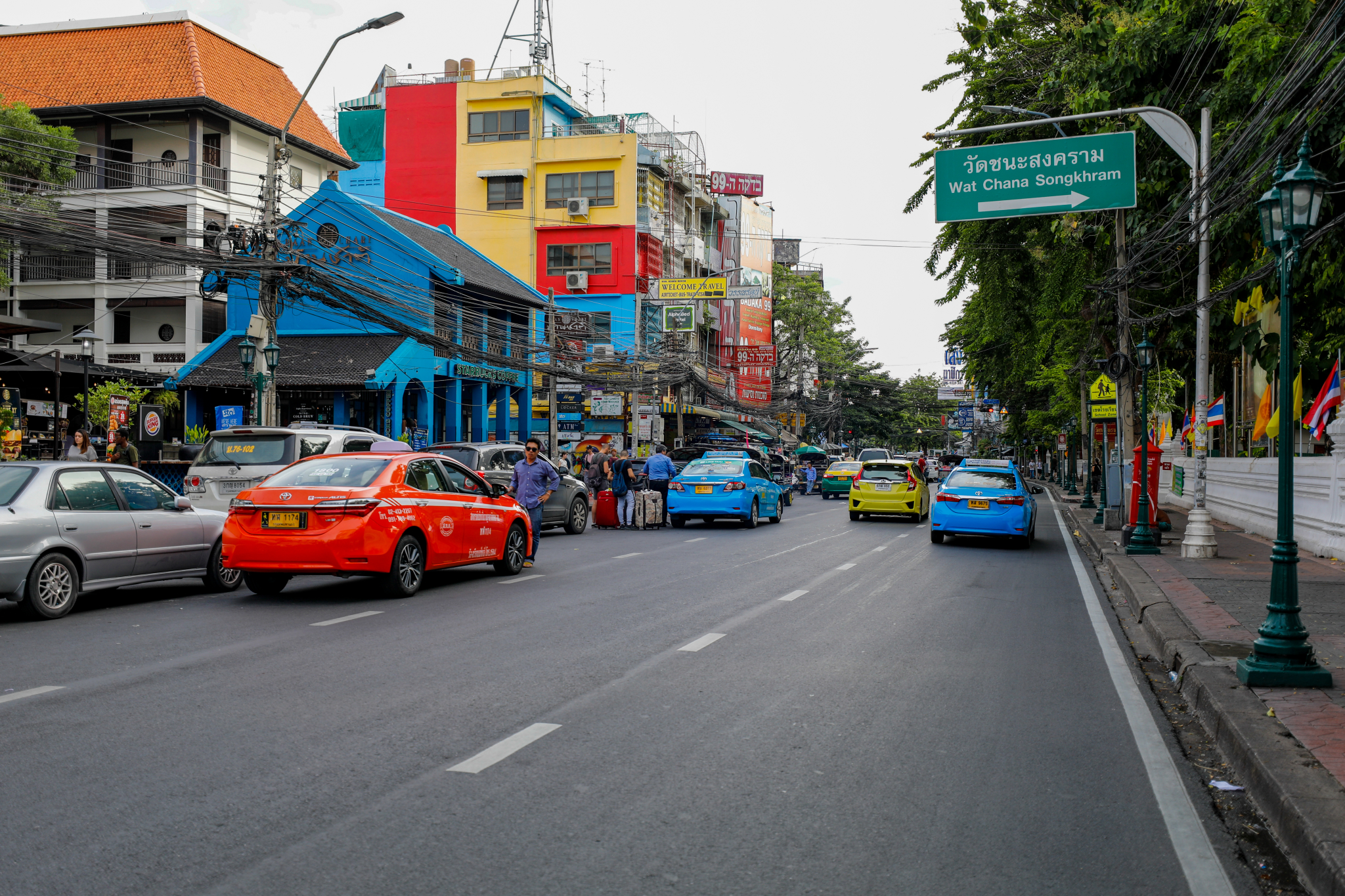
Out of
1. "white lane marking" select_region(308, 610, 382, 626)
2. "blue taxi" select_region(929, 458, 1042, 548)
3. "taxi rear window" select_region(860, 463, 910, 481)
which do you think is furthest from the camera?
"taxi rear window" select_region(860, 463, 910, 481)

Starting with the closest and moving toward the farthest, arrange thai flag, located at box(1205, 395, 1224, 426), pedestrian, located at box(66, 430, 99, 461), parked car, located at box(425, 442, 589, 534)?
1. pedestrian, located at box(66, 430, 99, 461)
2. parked car, located at box(425, 442, 589, 534)
3. thai flag, located at box(1205, 395, 1224, 426)

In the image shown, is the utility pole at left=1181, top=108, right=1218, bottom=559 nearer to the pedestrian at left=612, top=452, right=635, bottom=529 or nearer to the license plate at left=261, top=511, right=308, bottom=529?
the pedestrian at left=612, top=452, right=635, bottom=529

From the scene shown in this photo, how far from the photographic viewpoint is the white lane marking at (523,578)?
13.7m

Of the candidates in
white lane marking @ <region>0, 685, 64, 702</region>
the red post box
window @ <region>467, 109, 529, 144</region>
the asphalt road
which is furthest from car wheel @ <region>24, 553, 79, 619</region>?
window @ <region>467, 109, 529, 144</region>

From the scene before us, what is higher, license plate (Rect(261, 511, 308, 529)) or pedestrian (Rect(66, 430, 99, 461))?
pedestrian (Rect(66, 430, 99, 461))

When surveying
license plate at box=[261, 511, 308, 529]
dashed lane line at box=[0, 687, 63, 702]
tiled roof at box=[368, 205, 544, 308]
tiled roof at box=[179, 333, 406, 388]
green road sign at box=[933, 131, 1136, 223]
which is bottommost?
dashed lane line at box=[0, 687, 63, 702]

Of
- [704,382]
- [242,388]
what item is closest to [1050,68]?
[242,388]

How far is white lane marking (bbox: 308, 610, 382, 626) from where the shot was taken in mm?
10130

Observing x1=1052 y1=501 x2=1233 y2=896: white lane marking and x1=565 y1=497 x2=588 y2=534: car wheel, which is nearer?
x1=1052 y1=501 x2=1233 y2=896: white lane marking

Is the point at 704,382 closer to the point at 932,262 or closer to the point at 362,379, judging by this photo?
the point at 362,379

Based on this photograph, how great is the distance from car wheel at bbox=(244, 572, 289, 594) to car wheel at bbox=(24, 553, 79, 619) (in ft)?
5.62

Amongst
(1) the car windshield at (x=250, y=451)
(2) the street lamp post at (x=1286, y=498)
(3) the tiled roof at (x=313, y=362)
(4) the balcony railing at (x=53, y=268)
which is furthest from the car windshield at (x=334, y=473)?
(4) the balcony railing at (x=53, y=268)

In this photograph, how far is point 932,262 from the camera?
21.9m

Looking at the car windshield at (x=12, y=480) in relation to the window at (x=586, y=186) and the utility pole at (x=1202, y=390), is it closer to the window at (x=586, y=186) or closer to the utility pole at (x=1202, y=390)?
the utility pole at (x=1202, y=390)
